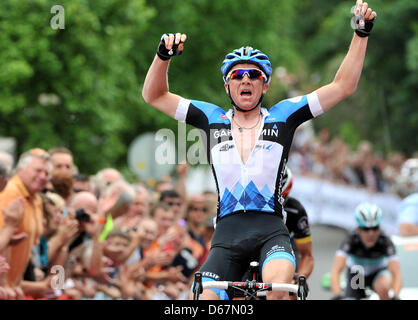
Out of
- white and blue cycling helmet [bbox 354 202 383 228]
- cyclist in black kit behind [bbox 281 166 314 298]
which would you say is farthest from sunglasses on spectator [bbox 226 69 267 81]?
white and blue cycling helmet [bbox 354 202 383 228]

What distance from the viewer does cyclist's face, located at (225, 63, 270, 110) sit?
6395mm

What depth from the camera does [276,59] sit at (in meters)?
28.4

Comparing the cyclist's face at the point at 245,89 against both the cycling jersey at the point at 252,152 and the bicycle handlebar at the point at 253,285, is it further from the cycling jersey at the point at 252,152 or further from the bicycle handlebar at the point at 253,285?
the bicycle handlebar at the point at 253,285

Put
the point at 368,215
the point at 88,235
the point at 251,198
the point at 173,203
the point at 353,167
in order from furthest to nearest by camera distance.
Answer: the point at 353,167 → the point at 173,203 → the point at 368,215 → the point at 88,235 → the point at 251,198

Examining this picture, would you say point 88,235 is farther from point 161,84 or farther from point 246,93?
point 246,93

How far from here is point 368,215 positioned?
11.1 m

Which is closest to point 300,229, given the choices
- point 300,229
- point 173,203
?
point 300,229

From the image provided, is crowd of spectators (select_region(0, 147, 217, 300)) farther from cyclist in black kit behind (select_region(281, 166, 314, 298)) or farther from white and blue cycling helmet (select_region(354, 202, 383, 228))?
cyclist in black kit behind (select_region(281, 166, 314, 298))

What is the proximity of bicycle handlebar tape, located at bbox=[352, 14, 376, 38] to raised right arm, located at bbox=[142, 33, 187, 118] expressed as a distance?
3.59 ft

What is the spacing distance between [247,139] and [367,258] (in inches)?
207

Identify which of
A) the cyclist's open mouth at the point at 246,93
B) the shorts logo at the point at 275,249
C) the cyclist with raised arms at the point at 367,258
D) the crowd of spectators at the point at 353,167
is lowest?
the shorts logo at the point at 275,249

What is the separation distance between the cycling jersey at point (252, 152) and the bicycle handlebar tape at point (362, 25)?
1.59 ft

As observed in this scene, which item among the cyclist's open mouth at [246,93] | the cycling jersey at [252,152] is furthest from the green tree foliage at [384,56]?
the cyclist's open mouth at [246,93]

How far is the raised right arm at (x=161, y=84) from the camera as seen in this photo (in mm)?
6250
